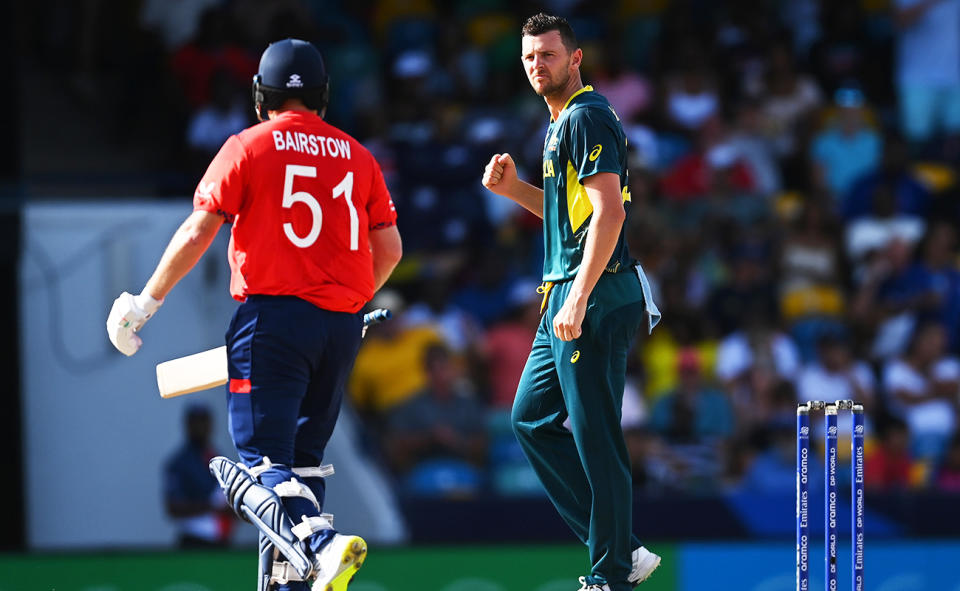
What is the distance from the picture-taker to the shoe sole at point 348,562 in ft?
15.7

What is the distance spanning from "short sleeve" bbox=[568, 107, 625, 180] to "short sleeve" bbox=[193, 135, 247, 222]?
3.90 feet

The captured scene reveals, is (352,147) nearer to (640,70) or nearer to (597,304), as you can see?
(597,304)

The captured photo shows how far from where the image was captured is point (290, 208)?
521 cm

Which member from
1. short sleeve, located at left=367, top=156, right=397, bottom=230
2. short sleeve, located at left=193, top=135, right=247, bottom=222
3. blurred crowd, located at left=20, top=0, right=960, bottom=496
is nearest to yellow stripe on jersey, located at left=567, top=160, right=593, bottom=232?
short sleeve, located at left=367, top=156, right=397, bottom=230

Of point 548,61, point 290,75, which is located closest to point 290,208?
point 290,75

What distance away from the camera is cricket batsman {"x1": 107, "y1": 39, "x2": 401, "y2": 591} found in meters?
5.12

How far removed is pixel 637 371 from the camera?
10617 millimetres

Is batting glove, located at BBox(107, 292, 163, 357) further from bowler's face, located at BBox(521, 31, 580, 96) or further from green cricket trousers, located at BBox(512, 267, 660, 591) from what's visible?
bowler's face, located at BBox(521, 31, 580, 96)

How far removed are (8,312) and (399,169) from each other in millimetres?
3196

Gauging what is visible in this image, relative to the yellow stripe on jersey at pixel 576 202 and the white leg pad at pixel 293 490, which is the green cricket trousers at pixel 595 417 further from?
the white leg pad at pixel 293 490

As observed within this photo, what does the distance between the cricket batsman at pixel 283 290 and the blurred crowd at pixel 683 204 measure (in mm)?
4414

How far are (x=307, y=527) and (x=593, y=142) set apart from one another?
168cm

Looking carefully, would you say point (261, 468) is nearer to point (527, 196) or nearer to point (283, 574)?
point (283, 574)

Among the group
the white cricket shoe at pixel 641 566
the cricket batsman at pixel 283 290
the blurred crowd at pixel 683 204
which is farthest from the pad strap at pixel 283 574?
the blurred crowd at pixel 683 204
